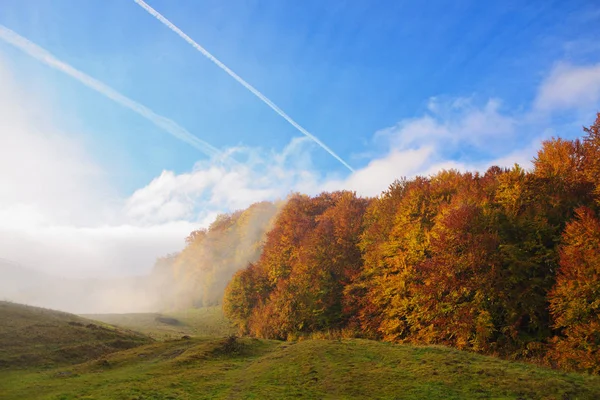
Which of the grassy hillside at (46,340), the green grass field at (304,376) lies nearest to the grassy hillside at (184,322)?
the grassy hillside at (46,340)

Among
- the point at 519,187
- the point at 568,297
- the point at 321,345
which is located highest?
the point at 519,187

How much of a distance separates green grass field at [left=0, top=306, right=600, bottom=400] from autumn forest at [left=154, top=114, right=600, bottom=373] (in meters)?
9.72

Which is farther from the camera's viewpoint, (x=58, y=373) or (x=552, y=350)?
(x=552, y=350)

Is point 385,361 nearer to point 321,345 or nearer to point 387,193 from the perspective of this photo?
point 321,345

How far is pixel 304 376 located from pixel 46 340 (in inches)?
1200

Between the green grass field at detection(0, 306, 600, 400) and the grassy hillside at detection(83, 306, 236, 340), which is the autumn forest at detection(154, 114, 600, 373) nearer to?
the green grass field at detection(0, 306, 600, 400)

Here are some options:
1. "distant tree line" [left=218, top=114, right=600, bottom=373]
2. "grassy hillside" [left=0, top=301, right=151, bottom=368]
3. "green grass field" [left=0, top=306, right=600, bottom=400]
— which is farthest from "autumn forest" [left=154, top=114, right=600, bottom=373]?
"grassy hillside" [left=0, top=301, right=151, bottom=368]

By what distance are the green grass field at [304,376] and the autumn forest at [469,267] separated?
Result: 9724 millimetres

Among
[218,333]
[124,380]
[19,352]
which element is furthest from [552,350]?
[218,333]

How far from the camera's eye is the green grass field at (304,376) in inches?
939

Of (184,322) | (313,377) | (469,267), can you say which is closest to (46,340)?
(313,377)

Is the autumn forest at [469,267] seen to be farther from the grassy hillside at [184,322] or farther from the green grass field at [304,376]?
the grassy hillside at [184,322]

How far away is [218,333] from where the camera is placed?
8781cm

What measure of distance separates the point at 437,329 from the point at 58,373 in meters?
38.6
